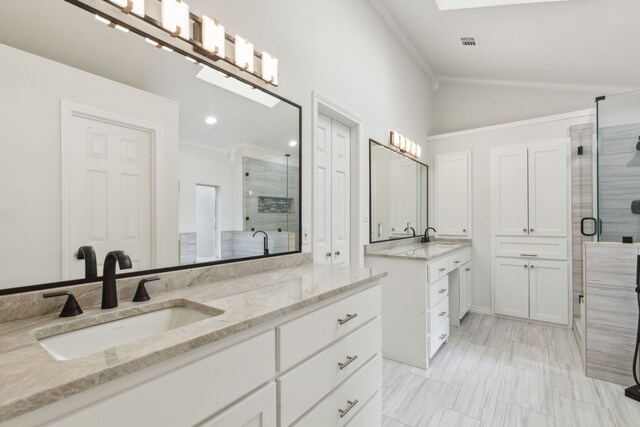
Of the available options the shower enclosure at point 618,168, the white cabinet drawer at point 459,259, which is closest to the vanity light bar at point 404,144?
the white cabinet drawer at point 459,259

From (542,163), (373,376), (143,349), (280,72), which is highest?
(280,72)

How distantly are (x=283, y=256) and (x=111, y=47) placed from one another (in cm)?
132

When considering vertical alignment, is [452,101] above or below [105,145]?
above

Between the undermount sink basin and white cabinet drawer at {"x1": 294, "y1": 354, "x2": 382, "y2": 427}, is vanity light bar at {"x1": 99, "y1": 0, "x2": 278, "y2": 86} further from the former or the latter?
white cabinet drawer at {"x1": 294, "y1": 354, "x2": 382, "y2": 427}

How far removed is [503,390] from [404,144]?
97.8 inches

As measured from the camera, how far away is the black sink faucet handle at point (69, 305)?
0.93 m

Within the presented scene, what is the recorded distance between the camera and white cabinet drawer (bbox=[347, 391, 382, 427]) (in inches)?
57.1

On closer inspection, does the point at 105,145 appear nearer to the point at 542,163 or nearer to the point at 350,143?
the point at 350,143

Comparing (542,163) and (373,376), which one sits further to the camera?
(542,163)

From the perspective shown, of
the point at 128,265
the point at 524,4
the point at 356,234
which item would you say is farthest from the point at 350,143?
the point at 128,265

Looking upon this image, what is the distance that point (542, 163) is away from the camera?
3.51m

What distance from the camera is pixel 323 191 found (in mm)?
2438

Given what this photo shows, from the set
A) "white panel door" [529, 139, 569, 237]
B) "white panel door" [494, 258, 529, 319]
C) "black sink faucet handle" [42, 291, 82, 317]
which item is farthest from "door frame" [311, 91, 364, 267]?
"white panel door" [529, 139, 569, 237]

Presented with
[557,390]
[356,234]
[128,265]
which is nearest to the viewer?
[128,265]
